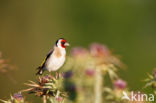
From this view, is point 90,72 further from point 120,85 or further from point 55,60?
point 55,60

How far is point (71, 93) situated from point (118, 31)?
56.5ft

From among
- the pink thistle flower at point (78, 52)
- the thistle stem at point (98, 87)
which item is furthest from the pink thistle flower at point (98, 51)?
the pink thistle flower at point (78, 52)

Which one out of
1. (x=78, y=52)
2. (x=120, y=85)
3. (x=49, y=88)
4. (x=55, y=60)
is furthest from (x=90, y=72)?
(x=49, y=88)

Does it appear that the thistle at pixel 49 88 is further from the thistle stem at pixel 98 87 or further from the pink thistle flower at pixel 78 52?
the pink thistle flower at pixel 78 52

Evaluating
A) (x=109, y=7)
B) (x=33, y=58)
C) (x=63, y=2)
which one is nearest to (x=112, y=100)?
(x=33, y=58)

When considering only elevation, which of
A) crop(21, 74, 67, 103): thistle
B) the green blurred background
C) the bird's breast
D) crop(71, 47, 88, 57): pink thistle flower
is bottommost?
crop(21, 74, 67, 103): thistle

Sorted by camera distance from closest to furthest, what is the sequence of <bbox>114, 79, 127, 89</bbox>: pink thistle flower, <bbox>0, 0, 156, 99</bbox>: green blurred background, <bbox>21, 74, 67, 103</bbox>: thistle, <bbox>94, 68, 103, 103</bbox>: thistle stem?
<bbox>21, 74, 67, 103</bbox>: thistle → <bbox>94, 68, 103, 103</bbox>: thistle stem → <bbox>114, 79, 127, 89</bbox>: pink thistle flower → <bbox>0, 0, 156, 99</bbox>: green blurred background

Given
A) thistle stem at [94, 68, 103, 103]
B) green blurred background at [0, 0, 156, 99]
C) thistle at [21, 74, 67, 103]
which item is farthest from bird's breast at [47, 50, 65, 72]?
green blurred background at [0, 0, 156, 99]

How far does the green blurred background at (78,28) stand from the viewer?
72.1ft

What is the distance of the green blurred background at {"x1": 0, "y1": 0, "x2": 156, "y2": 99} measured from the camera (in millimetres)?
21984

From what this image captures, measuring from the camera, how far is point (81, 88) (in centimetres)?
854

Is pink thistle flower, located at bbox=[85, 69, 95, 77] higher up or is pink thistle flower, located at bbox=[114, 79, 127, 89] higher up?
pink thistle flower, located at bbox=[85, 69, 95, 77]

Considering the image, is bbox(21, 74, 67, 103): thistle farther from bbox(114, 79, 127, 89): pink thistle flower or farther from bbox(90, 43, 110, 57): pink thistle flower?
bbox(90, 43, 110, 57): pink thistle flower

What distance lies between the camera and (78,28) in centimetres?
2552
